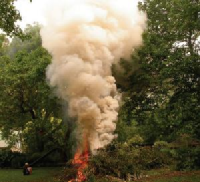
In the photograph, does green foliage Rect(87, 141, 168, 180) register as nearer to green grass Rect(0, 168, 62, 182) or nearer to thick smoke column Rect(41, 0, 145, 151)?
thick smoke column Rect(41, 0, 145, 151)

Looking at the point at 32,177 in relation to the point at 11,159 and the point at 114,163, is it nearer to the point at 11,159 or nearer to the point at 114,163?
the point at 114,163

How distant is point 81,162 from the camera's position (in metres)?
14.2

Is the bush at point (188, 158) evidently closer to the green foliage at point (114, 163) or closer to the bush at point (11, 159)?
the green foliage at point (114, 163)

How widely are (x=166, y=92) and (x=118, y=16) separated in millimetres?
8205

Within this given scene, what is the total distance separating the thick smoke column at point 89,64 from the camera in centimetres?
1391

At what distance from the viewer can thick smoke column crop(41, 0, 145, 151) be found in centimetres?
1391

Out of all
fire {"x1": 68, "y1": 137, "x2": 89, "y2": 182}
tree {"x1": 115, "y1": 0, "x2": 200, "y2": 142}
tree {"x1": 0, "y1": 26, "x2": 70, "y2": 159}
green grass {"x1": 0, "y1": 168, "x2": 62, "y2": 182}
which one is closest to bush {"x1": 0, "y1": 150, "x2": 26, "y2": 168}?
tree {"x1": 0, "y1": 26, "x2": 70, "y2": 159}

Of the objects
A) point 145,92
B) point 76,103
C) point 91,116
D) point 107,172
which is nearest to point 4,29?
point 76,103

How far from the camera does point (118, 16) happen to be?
52.0 ft

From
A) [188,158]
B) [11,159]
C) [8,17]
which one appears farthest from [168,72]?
[11,159]

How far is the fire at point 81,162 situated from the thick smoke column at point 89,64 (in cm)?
55

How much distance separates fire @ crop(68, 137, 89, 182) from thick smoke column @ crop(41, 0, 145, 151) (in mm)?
550

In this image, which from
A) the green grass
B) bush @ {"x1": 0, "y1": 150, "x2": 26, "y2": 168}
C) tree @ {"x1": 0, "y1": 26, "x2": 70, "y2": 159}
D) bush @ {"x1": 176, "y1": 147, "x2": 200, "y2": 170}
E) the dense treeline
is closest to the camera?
bush @ {"x1": 176, "y1": 147, "x2": 200, "y2": 170}

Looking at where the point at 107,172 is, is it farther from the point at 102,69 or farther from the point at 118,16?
the point at 118,16
